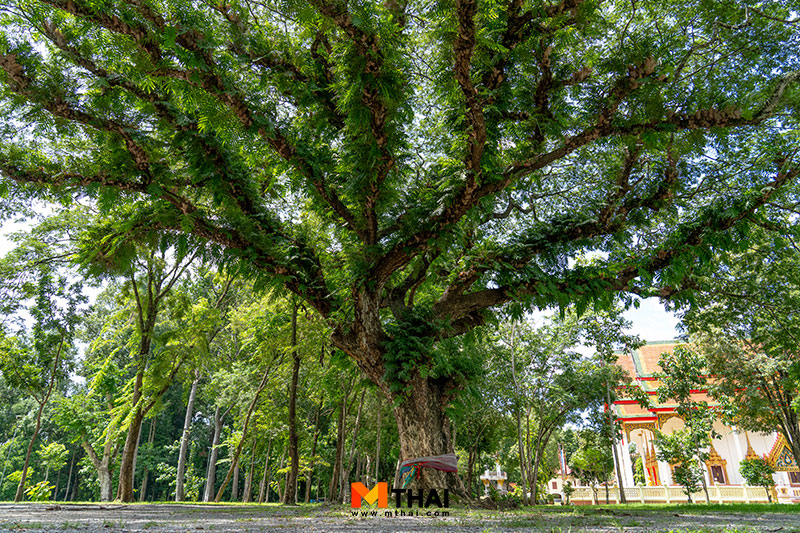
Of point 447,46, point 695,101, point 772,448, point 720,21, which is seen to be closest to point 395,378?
point 447,46

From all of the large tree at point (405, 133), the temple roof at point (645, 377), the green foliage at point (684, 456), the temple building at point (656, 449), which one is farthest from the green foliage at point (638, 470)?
the large tree at point (405, 133)

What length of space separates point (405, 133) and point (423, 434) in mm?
4540

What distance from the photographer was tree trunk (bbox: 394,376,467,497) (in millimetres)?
6879

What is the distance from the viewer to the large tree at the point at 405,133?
4.58 m

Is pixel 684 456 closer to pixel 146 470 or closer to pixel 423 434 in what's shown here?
pixel 423 434

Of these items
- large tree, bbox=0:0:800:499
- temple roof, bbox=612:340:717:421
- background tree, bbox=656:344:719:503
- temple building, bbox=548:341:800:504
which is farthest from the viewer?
temple roof, bbox=612:340:717:421

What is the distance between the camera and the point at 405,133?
6.47 metres

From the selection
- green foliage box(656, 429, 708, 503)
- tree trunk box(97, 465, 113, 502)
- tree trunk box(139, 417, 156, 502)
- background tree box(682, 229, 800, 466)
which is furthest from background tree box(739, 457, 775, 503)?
tree trunk box(139, 417, 156, 502)

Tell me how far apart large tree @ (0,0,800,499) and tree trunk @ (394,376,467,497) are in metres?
0.03

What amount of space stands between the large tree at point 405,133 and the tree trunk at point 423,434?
3 cm

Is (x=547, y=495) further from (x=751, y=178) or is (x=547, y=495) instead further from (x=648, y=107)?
(x=648, y=107)

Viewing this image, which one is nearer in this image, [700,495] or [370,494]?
[370,494]

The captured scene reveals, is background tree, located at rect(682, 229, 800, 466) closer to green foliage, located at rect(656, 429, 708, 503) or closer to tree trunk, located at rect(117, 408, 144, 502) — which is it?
green foliage, located at rect(656, 429, 708, 503)

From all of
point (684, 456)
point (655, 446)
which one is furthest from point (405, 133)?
point (655, 446)
